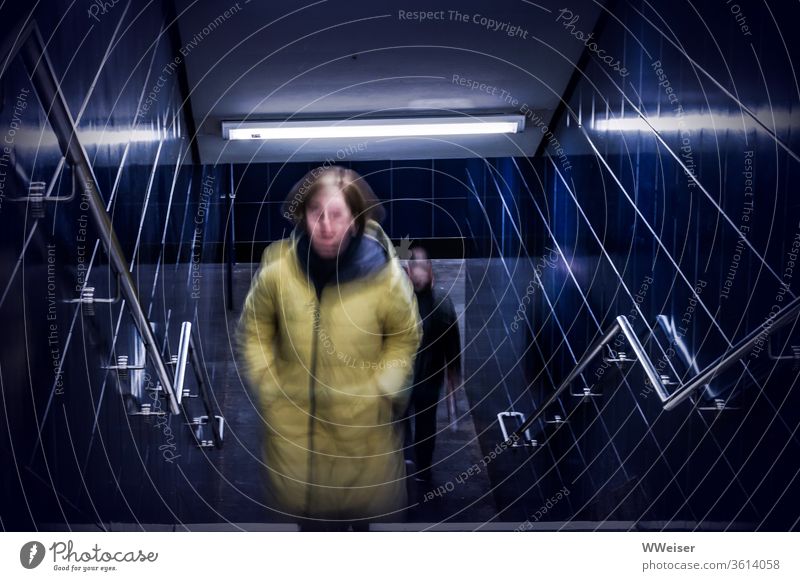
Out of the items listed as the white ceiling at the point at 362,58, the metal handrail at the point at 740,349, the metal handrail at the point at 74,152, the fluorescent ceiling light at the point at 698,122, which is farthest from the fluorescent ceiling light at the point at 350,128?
the metal handrail at the point at 740,349

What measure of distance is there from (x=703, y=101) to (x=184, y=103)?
87 cm

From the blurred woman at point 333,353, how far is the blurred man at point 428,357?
0.40 metres

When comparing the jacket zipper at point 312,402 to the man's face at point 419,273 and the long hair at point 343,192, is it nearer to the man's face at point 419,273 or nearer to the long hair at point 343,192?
the long hair at point 343,192

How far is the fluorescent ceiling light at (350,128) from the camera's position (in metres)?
2.28

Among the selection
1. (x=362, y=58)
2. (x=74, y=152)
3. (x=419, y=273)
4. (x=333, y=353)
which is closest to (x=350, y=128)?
(x=362, y=58)

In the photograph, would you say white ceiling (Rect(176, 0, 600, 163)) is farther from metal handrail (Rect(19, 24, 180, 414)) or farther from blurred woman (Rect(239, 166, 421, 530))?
metal handrail (Rect(19, 24, 180, 414))

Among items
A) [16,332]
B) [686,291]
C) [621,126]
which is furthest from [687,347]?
[16,332]

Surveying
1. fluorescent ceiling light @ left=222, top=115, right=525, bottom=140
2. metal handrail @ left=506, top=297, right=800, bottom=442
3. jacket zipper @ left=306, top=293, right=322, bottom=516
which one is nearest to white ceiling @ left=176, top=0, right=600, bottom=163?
fluorescent ceiling light @ left=222, top=115, right=525, bottom=140

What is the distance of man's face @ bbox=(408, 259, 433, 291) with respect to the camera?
2.76 metres

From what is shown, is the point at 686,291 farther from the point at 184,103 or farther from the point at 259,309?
the point at 184,103

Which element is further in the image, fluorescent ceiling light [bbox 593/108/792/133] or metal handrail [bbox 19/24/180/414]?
fluorescent ceiling light [bbox 593/108/792/133]

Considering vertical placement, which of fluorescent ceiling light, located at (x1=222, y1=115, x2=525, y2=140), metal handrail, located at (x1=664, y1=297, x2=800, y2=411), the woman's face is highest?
fluorescent ceiling light, located at (x1=222, y1=115, x2=525, y2=140)

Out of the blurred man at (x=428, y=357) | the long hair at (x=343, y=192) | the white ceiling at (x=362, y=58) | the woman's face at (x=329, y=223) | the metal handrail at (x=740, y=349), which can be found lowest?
the metal handrail at (x=740, y=349)

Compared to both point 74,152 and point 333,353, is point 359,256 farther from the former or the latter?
point 74,152
